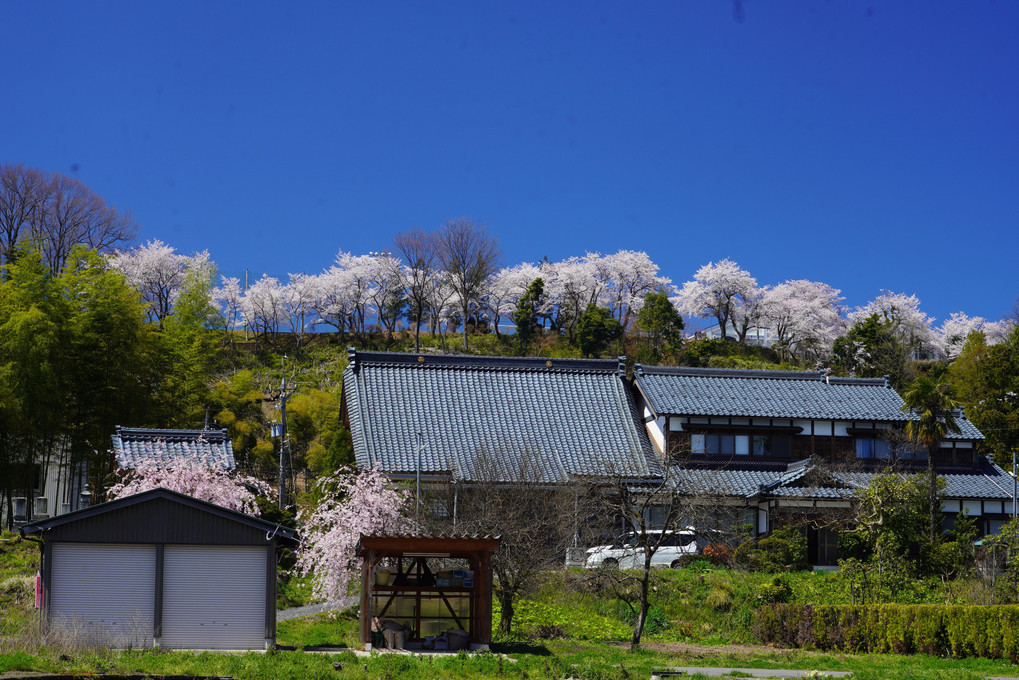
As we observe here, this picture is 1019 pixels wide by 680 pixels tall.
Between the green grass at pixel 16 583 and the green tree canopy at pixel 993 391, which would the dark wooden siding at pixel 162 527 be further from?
the green tree canopy at pixel 993 391

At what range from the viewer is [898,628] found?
2252cm

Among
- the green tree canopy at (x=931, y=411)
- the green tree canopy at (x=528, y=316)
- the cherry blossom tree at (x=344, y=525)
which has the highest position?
the green tree canopy at (x=528, y=316)

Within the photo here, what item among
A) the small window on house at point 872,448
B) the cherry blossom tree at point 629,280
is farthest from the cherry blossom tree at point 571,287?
the small window on house at point 872,448

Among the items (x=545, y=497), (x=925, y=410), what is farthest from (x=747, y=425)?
(x=545, y=497)

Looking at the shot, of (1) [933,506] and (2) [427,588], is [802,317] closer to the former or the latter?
(1) [933,506]

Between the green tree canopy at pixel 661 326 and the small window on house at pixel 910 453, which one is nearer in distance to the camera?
the small window on house at pixel 910 453

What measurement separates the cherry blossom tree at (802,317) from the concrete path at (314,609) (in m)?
48.7

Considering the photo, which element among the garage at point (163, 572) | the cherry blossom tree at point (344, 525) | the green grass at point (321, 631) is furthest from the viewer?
the cherry blossom tree at point (344, 525)

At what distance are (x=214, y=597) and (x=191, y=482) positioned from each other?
8.46 meters

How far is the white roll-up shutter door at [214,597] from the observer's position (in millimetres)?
20531

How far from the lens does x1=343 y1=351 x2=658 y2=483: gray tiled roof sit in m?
36.7

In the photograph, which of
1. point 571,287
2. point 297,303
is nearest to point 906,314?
point 571,287

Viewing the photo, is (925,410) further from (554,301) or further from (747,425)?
(554,301)

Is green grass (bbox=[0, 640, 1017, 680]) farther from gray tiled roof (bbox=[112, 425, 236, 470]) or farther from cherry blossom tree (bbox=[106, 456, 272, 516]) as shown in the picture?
gray tiled roof (bbox=[112, 425, 236, 470])
